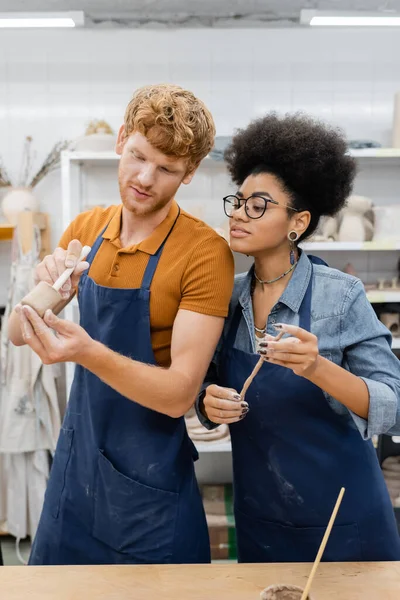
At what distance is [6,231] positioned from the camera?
3.15 m

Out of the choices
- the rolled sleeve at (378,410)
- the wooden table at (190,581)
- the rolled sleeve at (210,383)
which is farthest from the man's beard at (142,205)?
the wooden table at (190,581)

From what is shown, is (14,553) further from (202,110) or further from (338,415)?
(202,110)

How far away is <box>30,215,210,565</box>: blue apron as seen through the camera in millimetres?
1438

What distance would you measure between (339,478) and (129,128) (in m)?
1.02

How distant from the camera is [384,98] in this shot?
3.42 metres

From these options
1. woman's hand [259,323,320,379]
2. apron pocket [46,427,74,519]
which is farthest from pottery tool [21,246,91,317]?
apron pocket [46,427,74,519]

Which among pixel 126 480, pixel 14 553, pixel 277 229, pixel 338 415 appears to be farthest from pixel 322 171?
pixel 14 553

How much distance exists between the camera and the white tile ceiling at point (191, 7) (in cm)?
303

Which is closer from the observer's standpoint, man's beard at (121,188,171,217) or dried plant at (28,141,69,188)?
man's beard at (121,188,171,217)

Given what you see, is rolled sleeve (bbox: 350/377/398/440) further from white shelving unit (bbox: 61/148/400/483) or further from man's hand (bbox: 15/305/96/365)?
white shelving unit (bbox: 61/148/400/483)

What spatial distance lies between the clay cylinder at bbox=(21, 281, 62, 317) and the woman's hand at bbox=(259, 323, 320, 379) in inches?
17.1

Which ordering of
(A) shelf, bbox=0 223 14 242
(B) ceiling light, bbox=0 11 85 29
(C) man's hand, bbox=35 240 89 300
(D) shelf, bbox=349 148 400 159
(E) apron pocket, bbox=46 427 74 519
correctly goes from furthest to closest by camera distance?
(A) shelf, bbox=0 223 14 242 → (D) shelf, bbox=349 148 400 159 → (B) ceiling light, bbox=0 11 85 29 → (E) apron pocket, bbox=46 427 74 519 → (C) man's hand, bbox=35 240 89 300

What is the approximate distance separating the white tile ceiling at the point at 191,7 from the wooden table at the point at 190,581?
2.76m

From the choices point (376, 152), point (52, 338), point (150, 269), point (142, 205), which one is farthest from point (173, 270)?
point (376, 152)
